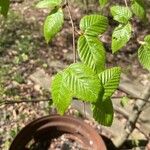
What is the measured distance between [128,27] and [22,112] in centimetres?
250

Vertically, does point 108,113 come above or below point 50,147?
above

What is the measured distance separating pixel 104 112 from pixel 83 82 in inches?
7.1

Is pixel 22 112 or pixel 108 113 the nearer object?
pixel 108 113

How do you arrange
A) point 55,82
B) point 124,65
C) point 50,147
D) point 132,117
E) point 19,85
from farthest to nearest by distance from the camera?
point 124,65
point 19,85
point 50,147
point 132,117
point 55,82

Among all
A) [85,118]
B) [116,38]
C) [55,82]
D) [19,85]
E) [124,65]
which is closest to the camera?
[55,82]

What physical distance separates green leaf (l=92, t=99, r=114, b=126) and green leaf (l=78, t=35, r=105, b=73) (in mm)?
101

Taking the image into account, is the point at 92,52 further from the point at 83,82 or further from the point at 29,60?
the point at 29,60

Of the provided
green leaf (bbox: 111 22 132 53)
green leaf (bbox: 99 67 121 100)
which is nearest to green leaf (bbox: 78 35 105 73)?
green leaf (bbox: 99 67 121 100)

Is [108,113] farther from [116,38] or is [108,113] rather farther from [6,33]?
[6,33]

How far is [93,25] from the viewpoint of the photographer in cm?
115

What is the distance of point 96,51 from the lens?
1.05m

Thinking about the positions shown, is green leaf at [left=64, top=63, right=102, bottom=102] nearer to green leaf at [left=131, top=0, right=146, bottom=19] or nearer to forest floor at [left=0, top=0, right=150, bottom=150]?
green leaf at [left=131, top=0, right=146, bottom=19]

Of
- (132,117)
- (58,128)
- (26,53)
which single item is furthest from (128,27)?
(26,53)

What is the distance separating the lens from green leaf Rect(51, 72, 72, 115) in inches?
37.0
